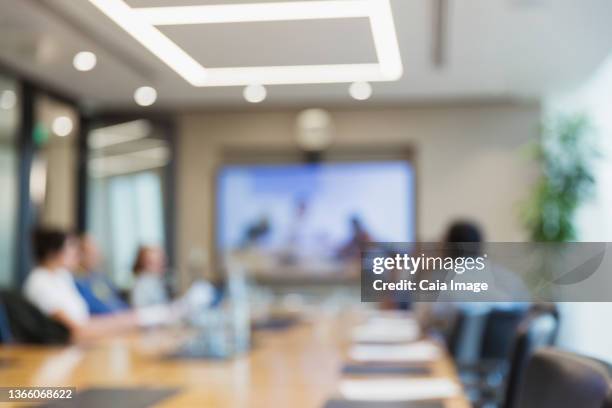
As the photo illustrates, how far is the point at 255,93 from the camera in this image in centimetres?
153

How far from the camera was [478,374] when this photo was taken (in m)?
3.96

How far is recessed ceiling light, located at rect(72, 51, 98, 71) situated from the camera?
5.33 feet

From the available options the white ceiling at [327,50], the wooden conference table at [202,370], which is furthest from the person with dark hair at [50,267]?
the white ceiling at [327,50]

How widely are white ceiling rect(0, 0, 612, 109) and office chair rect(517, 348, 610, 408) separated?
569 millimetres

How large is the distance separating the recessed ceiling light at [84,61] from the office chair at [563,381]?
3.46 feet

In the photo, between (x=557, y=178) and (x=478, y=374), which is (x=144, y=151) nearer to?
(x=557, y=178)

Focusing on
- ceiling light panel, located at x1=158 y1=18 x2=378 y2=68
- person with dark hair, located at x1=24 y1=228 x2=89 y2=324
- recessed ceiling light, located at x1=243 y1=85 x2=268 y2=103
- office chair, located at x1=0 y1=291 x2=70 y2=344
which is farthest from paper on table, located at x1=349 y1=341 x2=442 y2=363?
ceiling light panel, located at x1=158 y1=18 x2=378 y2=68

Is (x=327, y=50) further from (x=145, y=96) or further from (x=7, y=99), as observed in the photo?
(x=7, y=99)

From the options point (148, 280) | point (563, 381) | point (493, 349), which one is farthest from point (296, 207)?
point (563, 381)

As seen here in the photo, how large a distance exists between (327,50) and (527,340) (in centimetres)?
105

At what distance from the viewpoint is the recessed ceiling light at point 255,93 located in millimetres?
1491

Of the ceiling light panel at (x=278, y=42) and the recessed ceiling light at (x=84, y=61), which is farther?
the recessed ceiling light at (x=84, y=61)

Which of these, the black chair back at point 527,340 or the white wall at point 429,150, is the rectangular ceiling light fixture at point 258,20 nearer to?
the white wall at point 429,150

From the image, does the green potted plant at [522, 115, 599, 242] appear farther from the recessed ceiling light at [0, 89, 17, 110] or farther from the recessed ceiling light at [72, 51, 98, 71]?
the recessed ceiling light at [0, 89, 17, 110]
